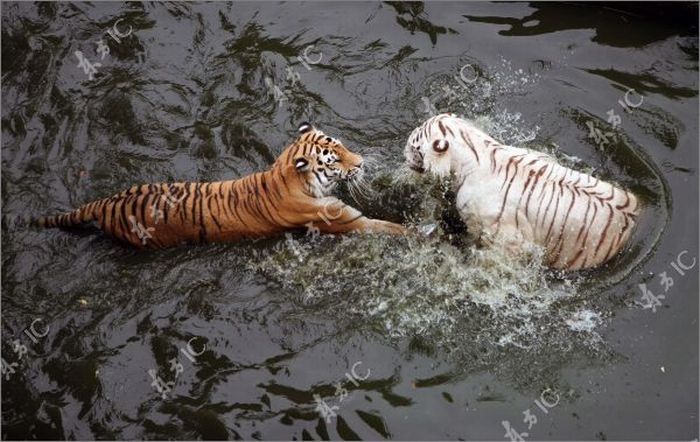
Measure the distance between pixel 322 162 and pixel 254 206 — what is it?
1.30 ft

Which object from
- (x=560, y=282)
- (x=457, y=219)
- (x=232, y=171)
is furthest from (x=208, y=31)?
(x=560, y=282)

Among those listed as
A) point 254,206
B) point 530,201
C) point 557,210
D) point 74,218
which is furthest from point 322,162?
point 74,218

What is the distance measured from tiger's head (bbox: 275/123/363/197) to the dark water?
0.96 ft

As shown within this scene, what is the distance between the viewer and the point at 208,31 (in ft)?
14.5

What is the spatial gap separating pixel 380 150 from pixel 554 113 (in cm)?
98

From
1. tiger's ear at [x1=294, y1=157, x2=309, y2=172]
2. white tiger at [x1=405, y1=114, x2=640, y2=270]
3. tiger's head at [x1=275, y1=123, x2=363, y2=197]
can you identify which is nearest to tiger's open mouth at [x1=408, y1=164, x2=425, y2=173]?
white tiger at [x1=405, y1=114, x2=640, y2=270]

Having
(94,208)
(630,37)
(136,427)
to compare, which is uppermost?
(630,37)

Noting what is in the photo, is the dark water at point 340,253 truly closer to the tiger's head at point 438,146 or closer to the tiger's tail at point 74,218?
the tiger's tail at point 74,218

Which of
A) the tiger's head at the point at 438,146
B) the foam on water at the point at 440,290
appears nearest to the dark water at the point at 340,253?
the foam on water at the point at 440,290

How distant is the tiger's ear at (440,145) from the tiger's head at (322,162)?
15.4 inches

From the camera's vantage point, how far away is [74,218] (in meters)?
3.41

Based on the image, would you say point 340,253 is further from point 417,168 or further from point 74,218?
point 74,218

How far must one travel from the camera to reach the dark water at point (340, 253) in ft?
9.15

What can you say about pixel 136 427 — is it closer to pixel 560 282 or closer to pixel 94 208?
pixel 94 208
